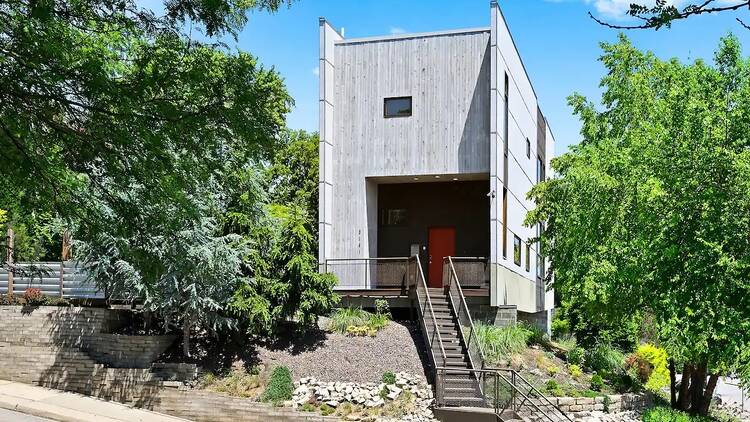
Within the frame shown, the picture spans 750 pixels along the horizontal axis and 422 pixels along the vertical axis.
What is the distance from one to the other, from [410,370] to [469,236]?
9.51 meters

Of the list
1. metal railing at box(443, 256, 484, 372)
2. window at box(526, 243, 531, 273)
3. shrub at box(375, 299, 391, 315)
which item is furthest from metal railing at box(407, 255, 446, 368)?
window at box(526, 243, 531, 273)

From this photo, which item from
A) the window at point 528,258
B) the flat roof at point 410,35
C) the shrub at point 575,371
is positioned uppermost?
the flat roof at point 410,35

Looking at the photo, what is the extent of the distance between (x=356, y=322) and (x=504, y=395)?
5.99m

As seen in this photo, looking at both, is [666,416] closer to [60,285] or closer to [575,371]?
[575,371]

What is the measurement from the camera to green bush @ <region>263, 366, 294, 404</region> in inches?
708

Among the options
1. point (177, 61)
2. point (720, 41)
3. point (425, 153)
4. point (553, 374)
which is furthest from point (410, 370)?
point (177, 61)

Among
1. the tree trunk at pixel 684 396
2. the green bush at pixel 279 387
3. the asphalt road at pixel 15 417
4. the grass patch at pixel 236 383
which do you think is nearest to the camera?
the asphalt road at pixel 15 417

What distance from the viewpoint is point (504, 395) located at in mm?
17281

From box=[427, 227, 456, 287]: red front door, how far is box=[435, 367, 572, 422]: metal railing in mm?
9632

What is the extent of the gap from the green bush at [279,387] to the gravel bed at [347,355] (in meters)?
0.65

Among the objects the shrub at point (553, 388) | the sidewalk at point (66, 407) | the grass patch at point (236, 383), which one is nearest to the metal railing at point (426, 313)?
the shrub at point (553, 388)

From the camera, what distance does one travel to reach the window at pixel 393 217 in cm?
2869

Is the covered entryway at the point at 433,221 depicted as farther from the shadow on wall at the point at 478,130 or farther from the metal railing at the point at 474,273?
the metal railing at the point at 474,273

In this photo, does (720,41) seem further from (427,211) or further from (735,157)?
(427,211)
